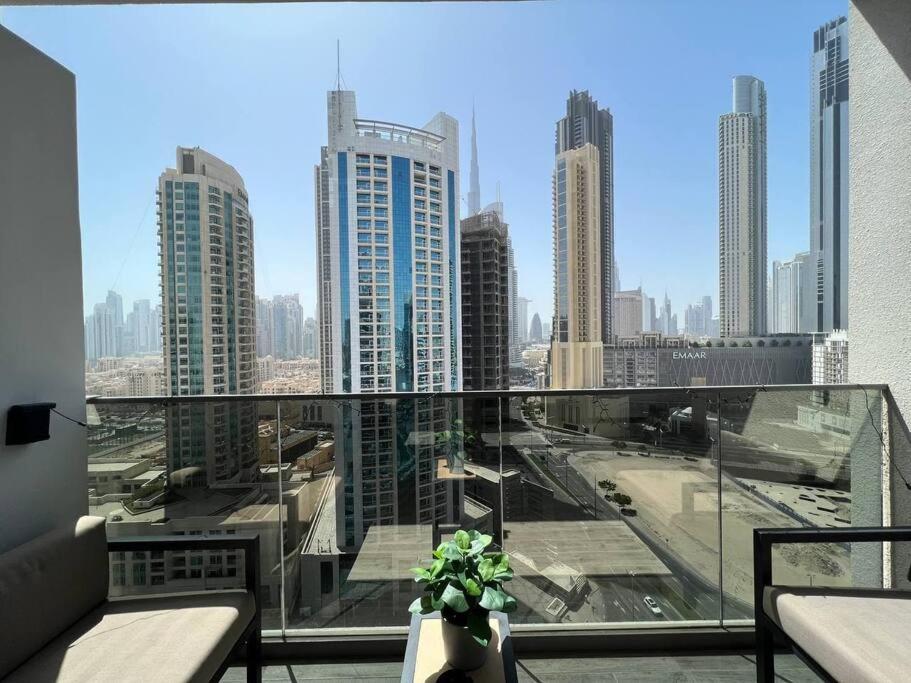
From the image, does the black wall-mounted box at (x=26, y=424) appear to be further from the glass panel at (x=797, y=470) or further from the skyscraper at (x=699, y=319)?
the skyscraper at (x=699, y=319)

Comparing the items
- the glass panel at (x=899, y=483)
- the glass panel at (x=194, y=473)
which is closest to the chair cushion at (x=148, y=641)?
the glass panel at (x=194, y=473)

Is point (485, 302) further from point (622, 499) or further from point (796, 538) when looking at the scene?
point (796, 538)

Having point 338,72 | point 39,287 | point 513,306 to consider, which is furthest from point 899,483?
point 513,306

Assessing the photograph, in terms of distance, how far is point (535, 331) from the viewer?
1213 cm

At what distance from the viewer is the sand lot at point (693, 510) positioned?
1988 mm

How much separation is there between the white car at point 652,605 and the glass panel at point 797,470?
35cm

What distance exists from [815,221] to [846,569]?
7.98ft

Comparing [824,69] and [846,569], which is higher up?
[824,69]

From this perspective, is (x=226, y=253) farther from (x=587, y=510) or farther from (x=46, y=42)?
(x=587, y=510)

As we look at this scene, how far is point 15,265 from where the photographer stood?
1.54 metres

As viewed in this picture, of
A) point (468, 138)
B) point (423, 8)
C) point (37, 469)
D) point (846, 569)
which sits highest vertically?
point (468, 138)

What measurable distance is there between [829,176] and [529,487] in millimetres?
2894

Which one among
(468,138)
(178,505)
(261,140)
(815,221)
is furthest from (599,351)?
(178,505)

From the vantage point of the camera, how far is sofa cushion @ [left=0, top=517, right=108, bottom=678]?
1.10 metres
